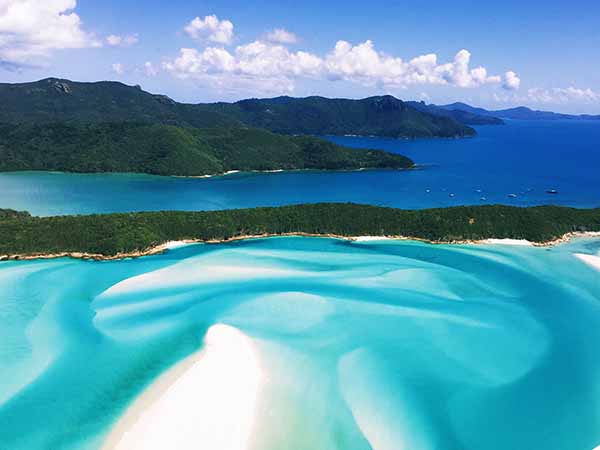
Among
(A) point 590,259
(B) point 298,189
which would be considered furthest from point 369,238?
(B) point 298,189

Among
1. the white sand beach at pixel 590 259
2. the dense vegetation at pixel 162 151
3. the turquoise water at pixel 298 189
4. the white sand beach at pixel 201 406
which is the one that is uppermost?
the dense vegetation at pixel 162 151

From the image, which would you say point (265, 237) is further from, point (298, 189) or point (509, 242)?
point (298, 189)

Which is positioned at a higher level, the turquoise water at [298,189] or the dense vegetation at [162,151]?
the dense vegetation at [162,151]

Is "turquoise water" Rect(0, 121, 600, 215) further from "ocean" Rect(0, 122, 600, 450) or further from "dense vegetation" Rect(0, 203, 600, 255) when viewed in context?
"ocean" Rect(0, 122, 600, 450)

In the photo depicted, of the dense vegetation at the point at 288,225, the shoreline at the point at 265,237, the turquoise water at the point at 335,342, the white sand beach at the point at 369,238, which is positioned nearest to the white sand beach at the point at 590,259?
the turquoise water at the point at 335,342

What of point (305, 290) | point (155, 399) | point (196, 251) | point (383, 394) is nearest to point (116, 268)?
point (196, 251)

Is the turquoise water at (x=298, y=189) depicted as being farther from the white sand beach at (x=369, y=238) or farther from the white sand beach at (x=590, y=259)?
the white sand beach at (x=590, y=259)
